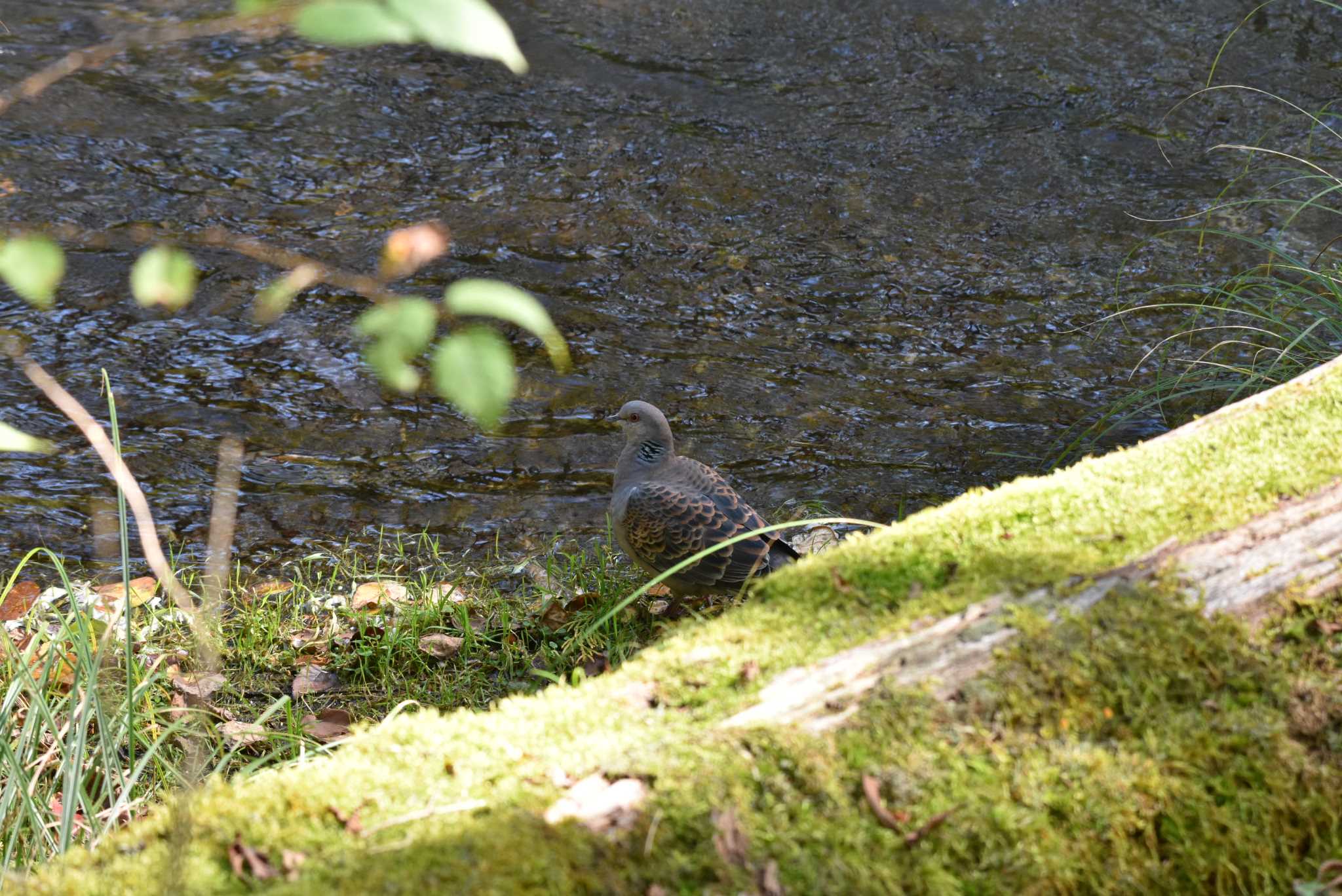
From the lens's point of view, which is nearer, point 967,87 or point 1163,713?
point 1163,713

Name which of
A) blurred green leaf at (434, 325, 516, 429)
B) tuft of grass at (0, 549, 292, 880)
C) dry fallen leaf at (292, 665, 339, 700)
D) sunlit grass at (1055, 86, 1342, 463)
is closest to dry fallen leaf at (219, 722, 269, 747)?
tuft of grass at (0, 549, 292, 880)

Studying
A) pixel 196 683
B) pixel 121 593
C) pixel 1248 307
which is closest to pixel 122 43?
pixel 196 683

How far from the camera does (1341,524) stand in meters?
2.18

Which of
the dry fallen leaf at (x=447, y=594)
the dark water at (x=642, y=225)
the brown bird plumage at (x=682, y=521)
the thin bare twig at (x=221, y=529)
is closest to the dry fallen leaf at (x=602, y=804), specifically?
the thin bare twig at (x=221, y=529)

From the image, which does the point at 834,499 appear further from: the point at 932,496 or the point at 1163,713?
the point at 1163,713

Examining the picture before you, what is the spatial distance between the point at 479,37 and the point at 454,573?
3950 millimetres

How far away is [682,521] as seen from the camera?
4059mm

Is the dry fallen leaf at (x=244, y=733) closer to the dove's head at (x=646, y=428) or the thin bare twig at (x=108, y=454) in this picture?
the thin bare twig at (x=108, y=454)

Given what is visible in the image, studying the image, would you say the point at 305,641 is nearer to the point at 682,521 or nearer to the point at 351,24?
the point at 682,521

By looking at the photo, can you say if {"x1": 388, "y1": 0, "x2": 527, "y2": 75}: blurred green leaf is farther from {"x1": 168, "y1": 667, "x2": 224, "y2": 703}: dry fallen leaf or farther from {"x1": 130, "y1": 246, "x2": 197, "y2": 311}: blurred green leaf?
{"x1": 168, "y1": 667, "x2": 224, "y2": 703}: dry fallen leaf

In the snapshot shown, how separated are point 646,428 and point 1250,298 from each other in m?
4.03

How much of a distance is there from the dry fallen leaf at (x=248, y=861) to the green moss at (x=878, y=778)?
0.6 inches

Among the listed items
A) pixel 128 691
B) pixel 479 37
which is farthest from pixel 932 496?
pixel 479 37

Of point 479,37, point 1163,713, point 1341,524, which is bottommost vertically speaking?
point 1163,713
